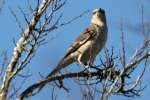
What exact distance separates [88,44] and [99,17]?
848mm

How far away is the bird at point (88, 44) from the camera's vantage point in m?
10.6

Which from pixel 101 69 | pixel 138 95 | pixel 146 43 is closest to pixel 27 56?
pixel 101 69

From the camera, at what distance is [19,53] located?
8820 mm

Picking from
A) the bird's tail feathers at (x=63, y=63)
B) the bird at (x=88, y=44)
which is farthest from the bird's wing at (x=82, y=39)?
the bird's tail feathers at (x=63, y=63)

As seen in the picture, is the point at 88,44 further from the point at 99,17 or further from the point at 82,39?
the point at 99,17

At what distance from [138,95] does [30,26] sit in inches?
80.8

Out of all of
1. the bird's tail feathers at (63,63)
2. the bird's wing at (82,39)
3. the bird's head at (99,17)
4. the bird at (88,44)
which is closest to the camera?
the bird's tail feathers at (63,63)

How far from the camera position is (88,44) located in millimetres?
11055

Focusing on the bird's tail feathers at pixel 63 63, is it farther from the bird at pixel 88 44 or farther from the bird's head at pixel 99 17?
the bird's head at pixel 99 17

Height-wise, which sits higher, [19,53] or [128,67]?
[19,53]

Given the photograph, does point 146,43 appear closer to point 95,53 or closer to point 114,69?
point 114,69

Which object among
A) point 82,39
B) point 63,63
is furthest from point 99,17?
point 63,63

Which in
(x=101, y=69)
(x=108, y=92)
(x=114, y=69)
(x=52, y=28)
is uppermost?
(x=52, y=28)

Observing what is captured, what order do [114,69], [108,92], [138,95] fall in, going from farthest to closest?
[138,95]
[114,69]
[108,92]
